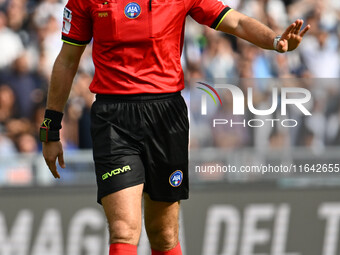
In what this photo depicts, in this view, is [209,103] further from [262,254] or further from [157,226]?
[157,226]

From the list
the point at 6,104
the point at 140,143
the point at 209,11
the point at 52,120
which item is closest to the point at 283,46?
the point at 209,11

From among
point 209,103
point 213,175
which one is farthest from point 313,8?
point 213,175

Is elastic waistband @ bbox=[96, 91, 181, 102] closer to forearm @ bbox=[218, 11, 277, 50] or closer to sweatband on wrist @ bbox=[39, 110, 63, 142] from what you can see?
sweatband on wrist @ bbox=[39, 110, 63, 142]

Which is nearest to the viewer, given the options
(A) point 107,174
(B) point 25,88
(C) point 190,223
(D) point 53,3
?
(A) point 107,174

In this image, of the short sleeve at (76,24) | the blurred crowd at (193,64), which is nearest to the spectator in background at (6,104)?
the blurred crowd at (193,64)

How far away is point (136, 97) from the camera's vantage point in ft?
13.8

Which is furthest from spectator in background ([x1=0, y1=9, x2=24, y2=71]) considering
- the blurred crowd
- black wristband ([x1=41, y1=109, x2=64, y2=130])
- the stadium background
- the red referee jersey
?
the red referee jersey

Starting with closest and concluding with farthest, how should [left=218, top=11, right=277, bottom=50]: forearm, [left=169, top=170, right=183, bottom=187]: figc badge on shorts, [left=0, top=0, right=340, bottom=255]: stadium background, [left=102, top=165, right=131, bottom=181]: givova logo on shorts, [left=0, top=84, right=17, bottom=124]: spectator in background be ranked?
1. [left=102, top=165, right=131, bottom=181]: givova logo on shorts
2. [left=218, top=11, right=277, bottom=50]: forearm
3. [left=169, top=170, right=183, bottom=187]: figc badge on shorts
4. [left=0, top=0, right=340, bottom=255]: stadium background
5. [left=0, top=84, right=17, bottom=124]: spectator in background

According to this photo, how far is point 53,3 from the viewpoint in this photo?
27.1 feet

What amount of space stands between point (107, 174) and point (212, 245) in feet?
10.4

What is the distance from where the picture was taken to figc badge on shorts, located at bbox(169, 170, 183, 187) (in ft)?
14.2

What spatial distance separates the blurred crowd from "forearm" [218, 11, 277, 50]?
2.81m

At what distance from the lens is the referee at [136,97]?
13.4ft

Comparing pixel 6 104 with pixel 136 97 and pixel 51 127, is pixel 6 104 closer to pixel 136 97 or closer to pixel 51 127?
pixel 51 127
